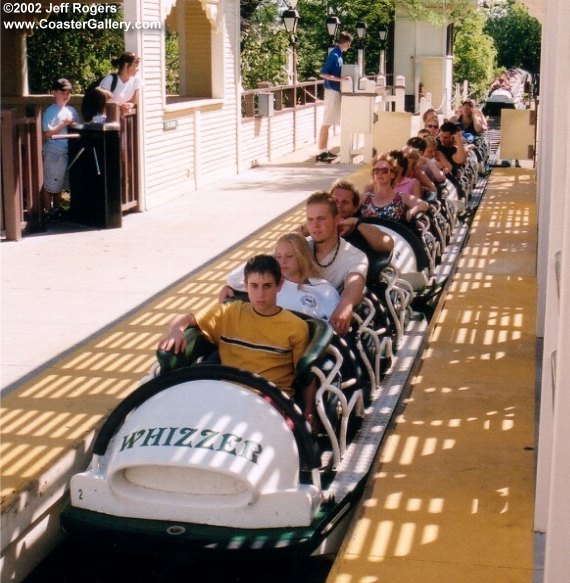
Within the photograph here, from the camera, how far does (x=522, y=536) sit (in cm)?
423

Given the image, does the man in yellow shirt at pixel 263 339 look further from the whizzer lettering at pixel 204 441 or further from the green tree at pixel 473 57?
the green tree at pixel 473 57

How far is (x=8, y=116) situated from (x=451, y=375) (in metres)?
5.87

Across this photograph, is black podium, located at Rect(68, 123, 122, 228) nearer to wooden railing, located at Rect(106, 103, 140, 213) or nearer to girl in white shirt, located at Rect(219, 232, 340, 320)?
wooden railing, located at Rect(106, 103, 140, 213)

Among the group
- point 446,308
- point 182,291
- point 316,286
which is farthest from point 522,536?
point 182,291

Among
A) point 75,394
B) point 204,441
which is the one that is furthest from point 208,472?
point 75,394

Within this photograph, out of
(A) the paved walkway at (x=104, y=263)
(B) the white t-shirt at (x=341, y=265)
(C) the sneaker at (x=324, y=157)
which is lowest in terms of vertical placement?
(A) the paved walkway at (x=104, y=263)

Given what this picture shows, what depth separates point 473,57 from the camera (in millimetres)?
43688

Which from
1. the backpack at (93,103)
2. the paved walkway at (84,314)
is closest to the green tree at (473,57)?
the paved walkway at (84,314)

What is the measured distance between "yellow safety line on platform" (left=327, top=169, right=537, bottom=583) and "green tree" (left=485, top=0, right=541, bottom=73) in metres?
51.7

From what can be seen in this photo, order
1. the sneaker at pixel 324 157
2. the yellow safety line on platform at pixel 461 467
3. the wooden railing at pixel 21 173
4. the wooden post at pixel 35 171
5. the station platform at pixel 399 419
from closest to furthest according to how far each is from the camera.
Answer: the yellow safety line on platform at pixel 461 467, the station platform at pixel 399 419, the wooden railing at pixel 21 173, the wooden post at pixel 35 171, the sneaker at pixel 324 157

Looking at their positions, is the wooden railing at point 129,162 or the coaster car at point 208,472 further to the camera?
the wooden railing at point 129,162

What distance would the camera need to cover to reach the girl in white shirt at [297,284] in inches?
227

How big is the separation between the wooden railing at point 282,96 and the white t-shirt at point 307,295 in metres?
13.0

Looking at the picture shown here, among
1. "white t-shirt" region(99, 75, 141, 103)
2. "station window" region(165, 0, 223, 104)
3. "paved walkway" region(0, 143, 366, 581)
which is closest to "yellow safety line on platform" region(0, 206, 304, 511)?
"paved walkway" region(0, 143, 366, 581)
